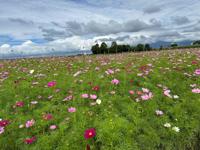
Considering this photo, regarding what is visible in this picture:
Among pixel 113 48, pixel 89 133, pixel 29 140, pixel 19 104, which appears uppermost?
pixel 19 104

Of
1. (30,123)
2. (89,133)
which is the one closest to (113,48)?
(30,123)

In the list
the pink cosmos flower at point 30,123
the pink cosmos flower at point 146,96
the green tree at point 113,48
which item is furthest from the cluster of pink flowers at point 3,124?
the green tree at point 113,48

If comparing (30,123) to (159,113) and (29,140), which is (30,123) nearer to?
(29,140)

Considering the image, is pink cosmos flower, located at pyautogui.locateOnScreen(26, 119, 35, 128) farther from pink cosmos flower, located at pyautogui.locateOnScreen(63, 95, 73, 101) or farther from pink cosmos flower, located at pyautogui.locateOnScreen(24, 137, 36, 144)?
pink cosmos flower, located at pyautogui.locateOnScreen(63, 95, 73, 101)

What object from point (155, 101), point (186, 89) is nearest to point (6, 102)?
point (155, 101)

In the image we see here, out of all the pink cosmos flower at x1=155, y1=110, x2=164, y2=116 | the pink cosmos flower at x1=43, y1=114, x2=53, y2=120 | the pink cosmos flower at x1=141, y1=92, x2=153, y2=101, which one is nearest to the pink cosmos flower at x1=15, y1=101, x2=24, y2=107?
the pink cosmos flower at x1=43, y1=114, x2=53, y2=120

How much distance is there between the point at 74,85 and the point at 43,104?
55.7 inches

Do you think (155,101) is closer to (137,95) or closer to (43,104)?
(137,95)

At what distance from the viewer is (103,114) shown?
4844 millimetres

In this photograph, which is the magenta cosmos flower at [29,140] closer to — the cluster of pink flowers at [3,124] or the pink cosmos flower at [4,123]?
the cluster of pink flowers at [3,124]

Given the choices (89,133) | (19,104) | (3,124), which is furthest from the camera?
(19,104)

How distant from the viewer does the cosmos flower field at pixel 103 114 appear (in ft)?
13.3

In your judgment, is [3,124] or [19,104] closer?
[3,124]

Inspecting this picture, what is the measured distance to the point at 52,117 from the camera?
4.80 meters
